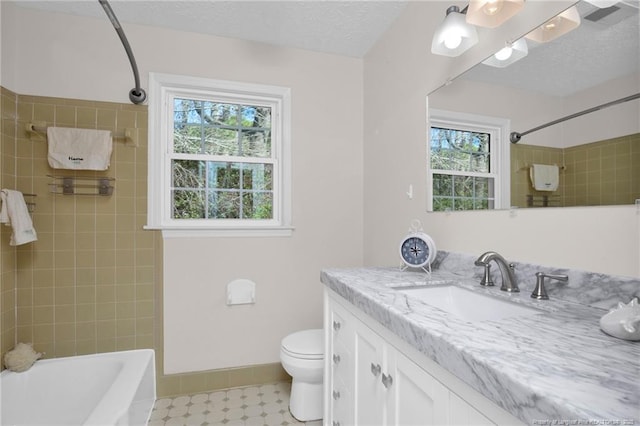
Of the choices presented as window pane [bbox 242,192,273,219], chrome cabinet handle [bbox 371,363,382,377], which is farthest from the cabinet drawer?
window pane [bbox 242,192,273,219]

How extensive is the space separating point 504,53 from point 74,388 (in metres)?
2.92

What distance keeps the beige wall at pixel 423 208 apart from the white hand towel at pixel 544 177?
90 millimetres

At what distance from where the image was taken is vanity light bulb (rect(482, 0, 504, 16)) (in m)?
1.15

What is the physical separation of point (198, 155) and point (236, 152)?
279 mm

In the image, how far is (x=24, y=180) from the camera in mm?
1900

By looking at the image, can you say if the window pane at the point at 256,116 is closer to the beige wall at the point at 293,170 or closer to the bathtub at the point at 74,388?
the beige wall at the point at 293,170

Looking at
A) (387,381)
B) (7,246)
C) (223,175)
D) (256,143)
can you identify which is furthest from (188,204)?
(387,381)

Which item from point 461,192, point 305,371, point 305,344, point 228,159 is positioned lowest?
point 305,371

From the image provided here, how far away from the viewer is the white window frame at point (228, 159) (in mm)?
2111

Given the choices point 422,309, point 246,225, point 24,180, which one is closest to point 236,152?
point 246,225

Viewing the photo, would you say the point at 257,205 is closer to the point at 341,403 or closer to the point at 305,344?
the point at 305,344

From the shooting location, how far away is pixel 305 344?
A: 180cm

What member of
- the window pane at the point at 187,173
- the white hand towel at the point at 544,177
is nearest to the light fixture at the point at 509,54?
the white hand towel at the point at 544,177

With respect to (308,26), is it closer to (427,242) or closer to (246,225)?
(246,225)
